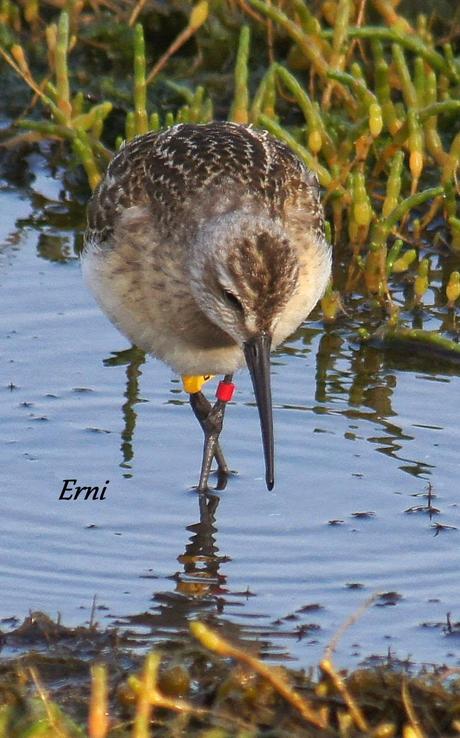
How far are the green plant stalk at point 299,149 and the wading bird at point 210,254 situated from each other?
3.54 ft

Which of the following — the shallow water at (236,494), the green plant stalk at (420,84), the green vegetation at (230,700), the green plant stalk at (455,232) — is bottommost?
the shallow water at (236,494)

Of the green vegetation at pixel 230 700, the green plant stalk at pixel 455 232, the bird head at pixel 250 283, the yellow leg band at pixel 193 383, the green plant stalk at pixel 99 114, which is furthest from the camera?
the green plant stalk at pixel 99 114

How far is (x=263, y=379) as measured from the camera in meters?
6.22

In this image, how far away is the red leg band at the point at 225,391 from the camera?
7371 mm

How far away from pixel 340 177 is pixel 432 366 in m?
1.25

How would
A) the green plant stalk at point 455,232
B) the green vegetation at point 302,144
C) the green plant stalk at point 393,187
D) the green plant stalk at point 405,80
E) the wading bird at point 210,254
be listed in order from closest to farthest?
the green vegetation at point 302,144
the wading bird at point 210,254
the green plant stalk at point 393,187
the green plant stalk at point 455,232
the green plant stalk at point 405,80

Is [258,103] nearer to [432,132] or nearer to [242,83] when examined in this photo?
[242,83]

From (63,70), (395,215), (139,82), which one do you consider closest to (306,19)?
(139,82)

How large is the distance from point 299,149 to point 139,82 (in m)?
1.05

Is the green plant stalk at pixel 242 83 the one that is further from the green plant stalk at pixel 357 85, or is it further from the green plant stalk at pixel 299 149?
the green plant stalk at pixel 357 85

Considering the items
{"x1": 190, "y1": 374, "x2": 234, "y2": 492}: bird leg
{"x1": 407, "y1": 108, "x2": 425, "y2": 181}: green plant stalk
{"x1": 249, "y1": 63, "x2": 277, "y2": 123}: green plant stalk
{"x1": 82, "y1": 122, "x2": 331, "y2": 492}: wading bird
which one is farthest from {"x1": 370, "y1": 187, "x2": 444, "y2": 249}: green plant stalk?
{"x1": 190, "y1": 374, "x2": 234, "y2": 492}: bird leg

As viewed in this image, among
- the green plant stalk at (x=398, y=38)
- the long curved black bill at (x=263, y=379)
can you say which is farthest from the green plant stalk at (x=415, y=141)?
the long curved black bill at (x=263, y=379)

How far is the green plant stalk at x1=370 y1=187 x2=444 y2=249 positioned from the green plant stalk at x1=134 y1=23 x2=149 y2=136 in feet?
4.98

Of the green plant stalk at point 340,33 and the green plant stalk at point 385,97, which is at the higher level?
the green plant stalk at point 340,33
